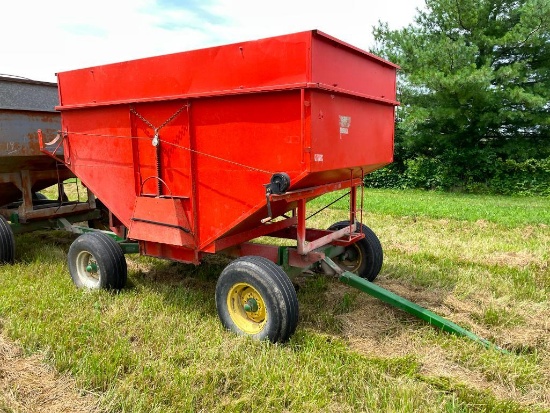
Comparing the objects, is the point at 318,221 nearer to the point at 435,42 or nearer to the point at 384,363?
the point at 384,363

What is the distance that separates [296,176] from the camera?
3.44 meters

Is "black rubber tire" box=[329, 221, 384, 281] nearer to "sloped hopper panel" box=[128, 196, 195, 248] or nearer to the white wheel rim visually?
"sloped hopper panel" box=[128, 196, 195, 248]

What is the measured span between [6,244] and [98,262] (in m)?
1.88

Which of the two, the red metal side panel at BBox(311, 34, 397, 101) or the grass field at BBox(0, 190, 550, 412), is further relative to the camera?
the red metal side panel at BBox(311, 34, 397, 101)

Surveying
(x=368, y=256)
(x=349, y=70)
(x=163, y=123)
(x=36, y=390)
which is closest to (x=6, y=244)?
(x=163, y=123)

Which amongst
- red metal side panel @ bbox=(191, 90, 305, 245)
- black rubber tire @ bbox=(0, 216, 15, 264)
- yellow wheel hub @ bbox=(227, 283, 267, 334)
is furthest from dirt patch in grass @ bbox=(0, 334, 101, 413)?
black rubber tire @ bbox=(0, 216, 15, 264)

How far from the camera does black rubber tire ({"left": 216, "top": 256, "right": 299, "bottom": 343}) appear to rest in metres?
3.47

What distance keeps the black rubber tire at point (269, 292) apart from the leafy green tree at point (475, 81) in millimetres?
13665

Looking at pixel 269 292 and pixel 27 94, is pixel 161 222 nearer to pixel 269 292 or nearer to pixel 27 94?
pixel 269 292

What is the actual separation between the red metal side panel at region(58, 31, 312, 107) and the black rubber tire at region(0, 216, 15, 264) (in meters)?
2.01

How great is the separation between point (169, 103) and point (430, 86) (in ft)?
45.4

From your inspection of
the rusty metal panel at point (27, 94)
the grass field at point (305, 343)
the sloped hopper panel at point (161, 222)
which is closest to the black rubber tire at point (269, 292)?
the grass field at point (305, 343)

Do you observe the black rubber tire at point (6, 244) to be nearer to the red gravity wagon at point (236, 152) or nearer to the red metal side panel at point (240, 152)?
the red gravity wagon at point (236, 152)

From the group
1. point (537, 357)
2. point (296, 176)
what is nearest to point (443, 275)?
point (537, 357)
